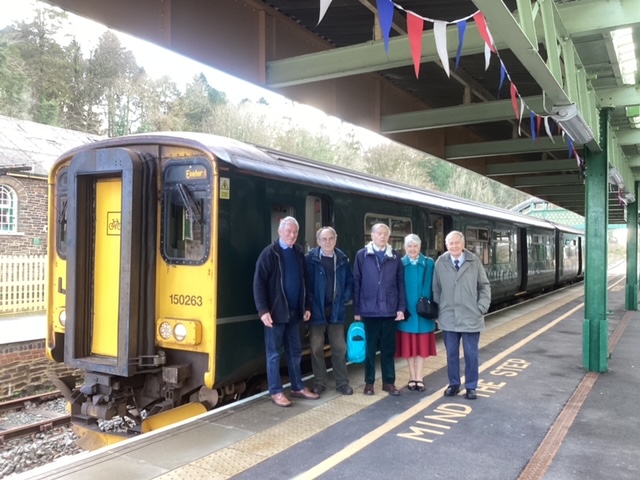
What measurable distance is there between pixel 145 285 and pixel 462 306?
10.8 feet

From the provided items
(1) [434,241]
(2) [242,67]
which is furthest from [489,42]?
(1) [434,241]

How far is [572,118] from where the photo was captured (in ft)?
17.8

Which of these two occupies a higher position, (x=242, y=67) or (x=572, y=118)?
(x=242, y=67)

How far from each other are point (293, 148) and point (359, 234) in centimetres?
3102

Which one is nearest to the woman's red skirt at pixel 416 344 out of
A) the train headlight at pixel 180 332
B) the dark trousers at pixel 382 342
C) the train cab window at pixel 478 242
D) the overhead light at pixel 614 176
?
the dark trousers at pixel 382 342

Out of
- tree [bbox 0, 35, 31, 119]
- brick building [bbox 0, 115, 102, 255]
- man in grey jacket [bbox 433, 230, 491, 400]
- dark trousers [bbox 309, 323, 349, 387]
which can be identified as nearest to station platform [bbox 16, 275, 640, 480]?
dark trousers [bbox 309, 323, 349, 387]

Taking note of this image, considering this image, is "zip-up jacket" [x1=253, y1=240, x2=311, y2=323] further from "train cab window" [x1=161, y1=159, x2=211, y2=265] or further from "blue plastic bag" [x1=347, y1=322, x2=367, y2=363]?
"blue plastic bag" [x1=347, y1=322, x2=367, y2=363]

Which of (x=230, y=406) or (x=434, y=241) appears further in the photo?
(x=434, y=241)

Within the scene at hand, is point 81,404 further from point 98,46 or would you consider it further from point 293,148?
point 98,46

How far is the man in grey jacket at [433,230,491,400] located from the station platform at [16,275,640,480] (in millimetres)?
319

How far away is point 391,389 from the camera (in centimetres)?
607

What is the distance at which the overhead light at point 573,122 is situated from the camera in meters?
5.29

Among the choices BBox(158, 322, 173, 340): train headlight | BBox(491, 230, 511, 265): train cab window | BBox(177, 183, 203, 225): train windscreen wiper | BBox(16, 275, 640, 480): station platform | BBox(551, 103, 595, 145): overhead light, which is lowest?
BBox(16, 275, 640, 480): station platform

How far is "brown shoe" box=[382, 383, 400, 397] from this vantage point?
604cm
